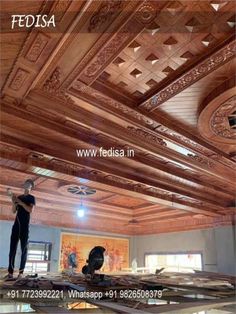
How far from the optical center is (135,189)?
6.07 m

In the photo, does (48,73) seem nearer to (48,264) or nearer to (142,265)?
(48,264)

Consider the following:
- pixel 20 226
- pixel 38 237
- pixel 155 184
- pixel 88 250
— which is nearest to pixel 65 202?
pixel 38 237

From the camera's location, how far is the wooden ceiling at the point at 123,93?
217 centimetres

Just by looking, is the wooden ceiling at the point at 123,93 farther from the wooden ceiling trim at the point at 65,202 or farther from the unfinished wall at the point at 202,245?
the unfinished wall at the point at 202,245

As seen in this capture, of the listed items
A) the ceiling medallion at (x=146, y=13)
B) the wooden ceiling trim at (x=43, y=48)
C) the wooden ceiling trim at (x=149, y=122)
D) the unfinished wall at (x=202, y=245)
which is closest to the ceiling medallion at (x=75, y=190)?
the wooden ceiling trim at (x=149, y=122)

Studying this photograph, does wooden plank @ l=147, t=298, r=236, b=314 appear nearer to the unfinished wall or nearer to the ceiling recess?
the ceiling recess

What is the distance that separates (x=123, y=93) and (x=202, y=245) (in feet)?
24.7

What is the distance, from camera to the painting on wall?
9680mm

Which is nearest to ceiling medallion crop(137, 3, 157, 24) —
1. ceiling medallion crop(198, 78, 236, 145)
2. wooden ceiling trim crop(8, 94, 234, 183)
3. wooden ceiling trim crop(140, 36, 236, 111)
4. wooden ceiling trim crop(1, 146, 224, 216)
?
wooden ceiling trim crop(140, 36, 236, 111)

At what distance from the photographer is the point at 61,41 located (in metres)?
2.25

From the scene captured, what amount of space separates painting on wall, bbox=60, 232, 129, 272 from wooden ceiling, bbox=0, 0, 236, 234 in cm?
460

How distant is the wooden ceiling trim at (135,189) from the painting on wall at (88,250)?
4058 mm

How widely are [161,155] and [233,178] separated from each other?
2.02 m

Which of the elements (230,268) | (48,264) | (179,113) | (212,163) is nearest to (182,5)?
(179,113)
